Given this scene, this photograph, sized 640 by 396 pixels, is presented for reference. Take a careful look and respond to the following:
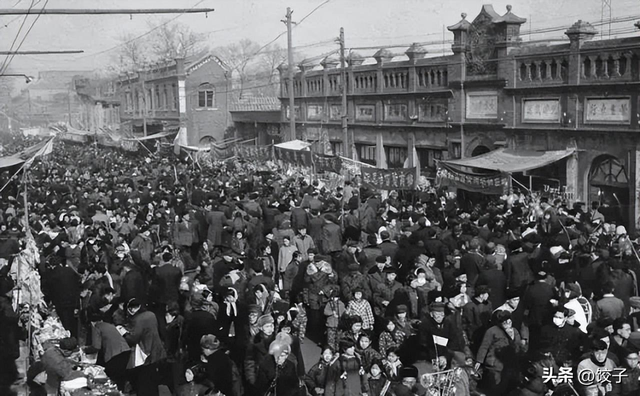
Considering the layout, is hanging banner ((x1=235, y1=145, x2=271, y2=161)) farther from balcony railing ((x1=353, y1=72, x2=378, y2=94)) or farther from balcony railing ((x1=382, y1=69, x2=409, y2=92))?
balcony railing ((x1=382, y1=69, x2=409, y2=92))

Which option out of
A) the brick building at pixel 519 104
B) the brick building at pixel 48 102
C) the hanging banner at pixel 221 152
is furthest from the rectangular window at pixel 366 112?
the brick building at pixel 48 102

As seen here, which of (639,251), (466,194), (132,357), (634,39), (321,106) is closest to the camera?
(132,357)

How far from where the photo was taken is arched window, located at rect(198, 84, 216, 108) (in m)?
51.2

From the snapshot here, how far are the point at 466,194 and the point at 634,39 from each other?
6.83 m

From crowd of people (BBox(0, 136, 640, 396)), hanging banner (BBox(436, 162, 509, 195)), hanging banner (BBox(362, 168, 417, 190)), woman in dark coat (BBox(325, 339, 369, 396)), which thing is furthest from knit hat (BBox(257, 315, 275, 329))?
hanging banner (BBox(362, 168, 417, 190))

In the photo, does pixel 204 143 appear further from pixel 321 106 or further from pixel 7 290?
pixel 7 290

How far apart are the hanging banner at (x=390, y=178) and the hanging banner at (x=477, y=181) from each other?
96 cm

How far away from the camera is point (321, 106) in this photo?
111 ft

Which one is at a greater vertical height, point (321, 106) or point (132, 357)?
point (321, 106)

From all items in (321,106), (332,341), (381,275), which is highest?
(321,106)

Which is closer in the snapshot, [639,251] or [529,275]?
[529,275]

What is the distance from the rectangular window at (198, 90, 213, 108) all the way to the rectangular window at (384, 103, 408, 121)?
25.2 metres

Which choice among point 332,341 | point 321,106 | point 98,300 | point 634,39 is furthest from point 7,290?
point 321,106

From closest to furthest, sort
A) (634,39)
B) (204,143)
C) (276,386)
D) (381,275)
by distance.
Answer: (276,386) → (381,275) → (634,39) → (204,143)
